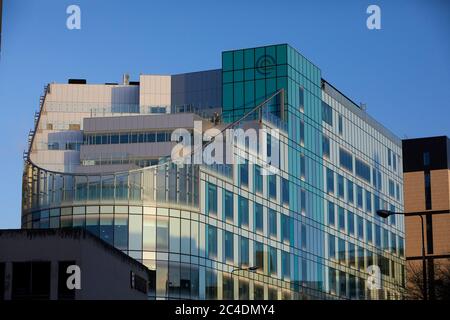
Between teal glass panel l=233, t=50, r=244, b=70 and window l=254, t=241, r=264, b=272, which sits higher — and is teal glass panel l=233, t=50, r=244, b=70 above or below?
above

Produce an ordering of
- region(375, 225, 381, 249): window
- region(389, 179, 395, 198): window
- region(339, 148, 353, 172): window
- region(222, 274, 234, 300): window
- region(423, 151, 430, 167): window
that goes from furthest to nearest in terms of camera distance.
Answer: region(423, 151, 430, 167): window, region(389, 179, 395, 198): window, region(375, 225, 381, 249): window, region(339, 148, 353, 172): window, region(222, 274, 234, 300): window

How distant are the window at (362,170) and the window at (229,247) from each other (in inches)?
1052

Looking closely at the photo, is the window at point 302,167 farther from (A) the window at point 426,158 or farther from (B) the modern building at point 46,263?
(A) the window at point 426,158

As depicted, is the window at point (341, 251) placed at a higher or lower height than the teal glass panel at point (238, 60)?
lower

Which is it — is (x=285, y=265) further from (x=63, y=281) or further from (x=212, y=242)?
(x=63, y=281)

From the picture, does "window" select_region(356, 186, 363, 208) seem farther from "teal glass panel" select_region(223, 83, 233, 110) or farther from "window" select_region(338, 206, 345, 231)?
"teal glass panel" select_region(223, 83, 233, 110)

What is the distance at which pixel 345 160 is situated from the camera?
4190 inches

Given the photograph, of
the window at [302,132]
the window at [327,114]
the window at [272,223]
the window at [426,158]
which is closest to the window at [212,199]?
the window at [272,223]

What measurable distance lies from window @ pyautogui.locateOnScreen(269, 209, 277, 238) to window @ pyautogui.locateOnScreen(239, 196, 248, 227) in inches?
139

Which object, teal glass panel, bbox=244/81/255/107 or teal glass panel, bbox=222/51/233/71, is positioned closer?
teal glass panel, bbox=244/81/255/107

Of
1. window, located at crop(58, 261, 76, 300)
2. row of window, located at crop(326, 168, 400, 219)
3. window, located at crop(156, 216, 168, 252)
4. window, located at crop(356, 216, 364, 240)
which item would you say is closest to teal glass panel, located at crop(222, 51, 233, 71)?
row of window, located at crop(326, 168, 400, 219)

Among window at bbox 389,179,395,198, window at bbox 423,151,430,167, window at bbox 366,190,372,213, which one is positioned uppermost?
window at bbox 423,151,430,167

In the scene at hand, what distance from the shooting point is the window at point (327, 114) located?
102m

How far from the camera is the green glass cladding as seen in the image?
314ft
